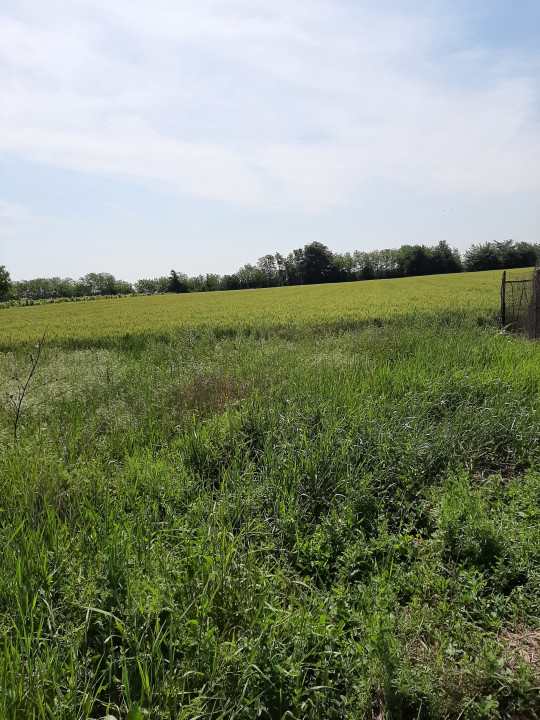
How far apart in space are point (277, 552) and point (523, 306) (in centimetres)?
1078

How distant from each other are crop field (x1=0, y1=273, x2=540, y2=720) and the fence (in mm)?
4177

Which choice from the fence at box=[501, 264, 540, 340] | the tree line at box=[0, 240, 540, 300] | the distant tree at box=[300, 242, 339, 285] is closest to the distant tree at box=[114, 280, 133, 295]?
the tree line at box=[0, 240, 540, 300]

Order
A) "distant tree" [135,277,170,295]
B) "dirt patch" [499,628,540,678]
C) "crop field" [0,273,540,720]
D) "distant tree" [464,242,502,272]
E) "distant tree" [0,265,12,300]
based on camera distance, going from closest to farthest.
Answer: "crop field" [0,273,540,720], "dirt patch" [499,628,540,678], "distant tree" [0,265,12,300], "distant tree" [464,242,502,272], "distant tree" [135,277,170,295]

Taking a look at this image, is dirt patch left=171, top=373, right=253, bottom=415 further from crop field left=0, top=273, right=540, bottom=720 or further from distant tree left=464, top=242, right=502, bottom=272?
distant tree left=464, top=242, right=502, bottom=272

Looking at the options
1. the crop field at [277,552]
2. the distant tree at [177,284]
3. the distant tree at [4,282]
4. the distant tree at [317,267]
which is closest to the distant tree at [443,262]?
the distant tree at [317,267]

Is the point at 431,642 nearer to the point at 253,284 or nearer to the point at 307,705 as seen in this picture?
the point at 307,705

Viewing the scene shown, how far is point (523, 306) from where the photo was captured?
433 inches

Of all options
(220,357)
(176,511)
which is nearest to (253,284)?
(220,357)

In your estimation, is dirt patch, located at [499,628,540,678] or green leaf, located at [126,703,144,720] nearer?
green leaf, located at [126,703,144,720]

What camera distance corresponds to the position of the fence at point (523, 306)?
365 inches

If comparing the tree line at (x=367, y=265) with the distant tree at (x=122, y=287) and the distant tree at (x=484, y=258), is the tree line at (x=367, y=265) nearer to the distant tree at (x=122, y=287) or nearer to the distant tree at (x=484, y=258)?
the distant tree at (x=484, y=258)

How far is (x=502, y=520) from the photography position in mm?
3270

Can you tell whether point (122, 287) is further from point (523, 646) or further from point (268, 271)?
point (523, 646)

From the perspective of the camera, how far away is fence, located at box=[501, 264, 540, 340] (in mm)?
9273
